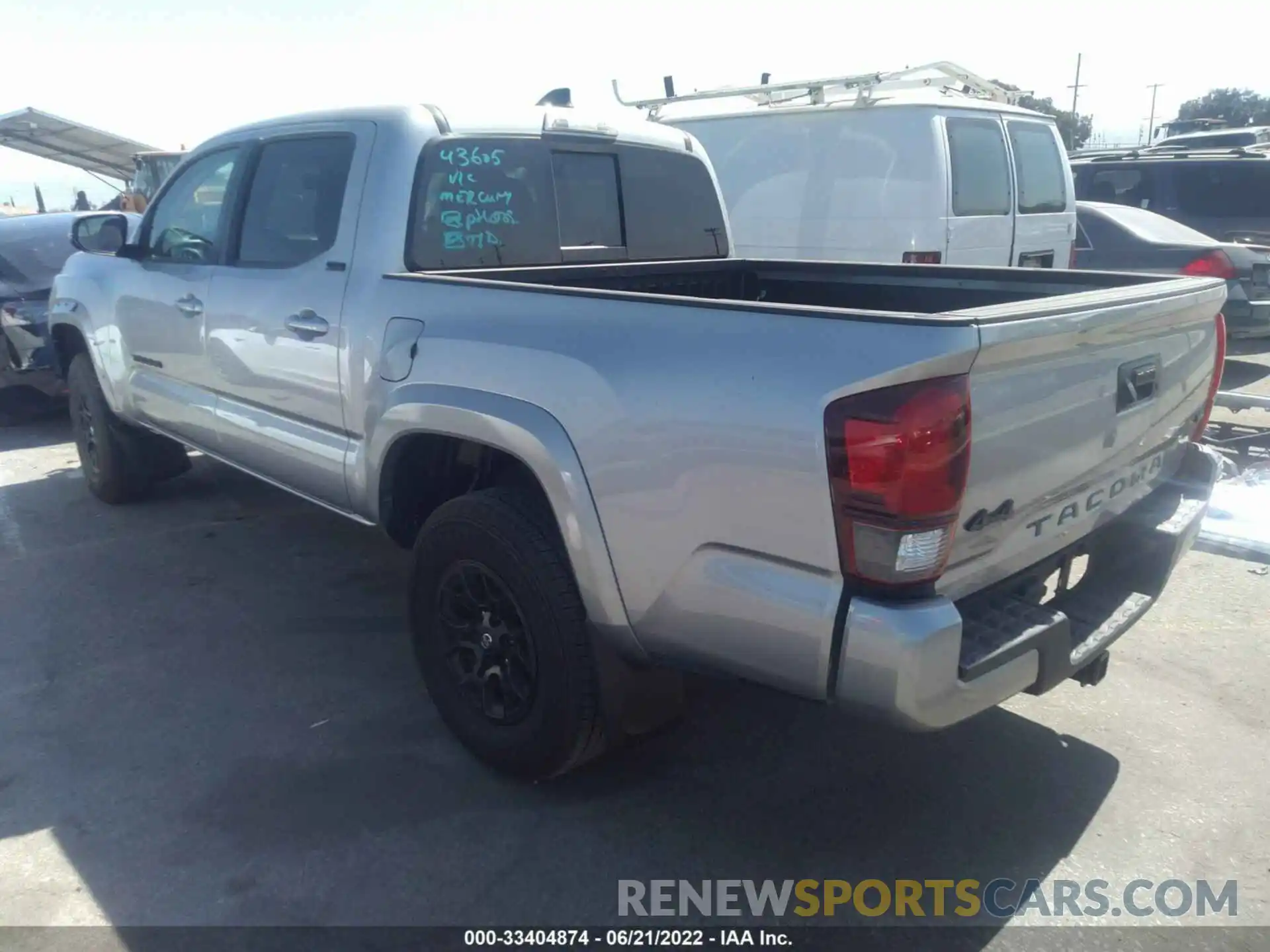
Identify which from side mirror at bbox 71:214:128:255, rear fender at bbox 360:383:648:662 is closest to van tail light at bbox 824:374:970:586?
rear fender at bbox 360:383:648:662

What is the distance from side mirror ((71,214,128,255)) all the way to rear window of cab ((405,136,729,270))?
90.2 inches

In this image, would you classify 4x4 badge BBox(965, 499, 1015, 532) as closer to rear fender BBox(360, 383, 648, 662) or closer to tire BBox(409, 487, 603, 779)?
rear fender BBox(360, 383, 648, 662)

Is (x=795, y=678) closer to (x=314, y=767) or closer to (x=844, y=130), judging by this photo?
(x=314, y=767)

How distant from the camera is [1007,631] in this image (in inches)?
94.6

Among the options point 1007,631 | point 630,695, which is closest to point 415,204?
point 630,695

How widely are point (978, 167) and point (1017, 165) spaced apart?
0.53 m

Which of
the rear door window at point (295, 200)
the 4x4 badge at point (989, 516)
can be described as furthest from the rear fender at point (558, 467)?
the rear door window at point (295, 200)

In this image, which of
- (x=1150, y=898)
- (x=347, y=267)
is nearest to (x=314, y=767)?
(x=347, y=267)

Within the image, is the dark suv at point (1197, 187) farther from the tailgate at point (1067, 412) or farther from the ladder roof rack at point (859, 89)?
the tailgate at point (1067, 412)

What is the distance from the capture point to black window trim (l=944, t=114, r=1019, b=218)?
705 cm

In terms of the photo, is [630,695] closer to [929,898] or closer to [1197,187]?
[929,898]

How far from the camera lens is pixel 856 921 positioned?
2611 millimetres

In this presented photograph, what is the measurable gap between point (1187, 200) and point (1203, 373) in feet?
27.6

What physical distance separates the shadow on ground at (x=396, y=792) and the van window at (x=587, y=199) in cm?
177
